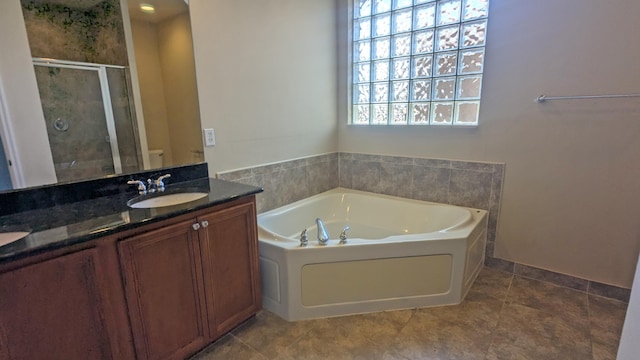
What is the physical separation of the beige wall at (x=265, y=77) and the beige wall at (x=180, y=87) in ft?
0.18

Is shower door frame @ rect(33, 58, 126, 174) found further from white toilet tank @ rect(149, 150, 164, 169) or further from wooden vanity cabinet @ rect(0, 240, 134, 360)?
wooden vanity cabinet @ rect(0, 240, 134, 360)

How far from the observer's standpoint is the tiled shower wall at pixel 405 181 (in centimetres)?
231

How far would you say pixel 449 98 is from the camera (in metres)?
2.47

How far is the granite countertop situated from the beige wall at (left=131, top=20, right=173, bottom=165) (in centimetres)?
36

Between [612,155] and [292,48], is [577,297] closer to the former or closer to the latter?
[612,155]

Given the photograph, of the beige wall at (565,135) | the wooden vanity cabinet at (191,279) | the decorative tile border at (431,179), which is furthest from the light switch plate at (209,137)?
the beige wall at (565,135)

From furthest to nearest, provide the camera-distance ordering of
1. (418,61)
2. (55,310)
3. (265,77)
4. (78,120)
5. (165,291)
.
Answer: (418,61)
(265,77)
(78,120)
(165,291)
(55,310)

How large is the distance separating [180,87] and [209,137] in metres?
0.35

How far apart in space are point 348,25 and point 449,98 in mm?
1180

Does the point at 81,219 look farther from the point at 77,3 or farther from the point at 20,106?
the point at 77,3

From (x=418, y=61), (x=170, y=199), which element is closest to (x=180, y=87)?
(x=170, y=199)

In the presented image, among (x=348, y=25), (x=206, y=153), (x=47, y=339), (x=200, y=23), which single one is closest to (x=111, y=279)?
(x=47, y=339)

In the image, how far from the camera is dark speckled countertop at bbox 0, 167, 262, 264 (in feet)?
3.41

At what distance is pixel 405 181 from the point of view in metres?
2.80
